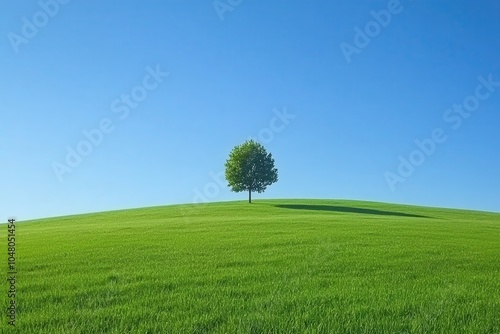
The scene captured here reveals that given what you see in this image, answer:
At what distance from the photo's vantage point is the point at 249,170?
3172 inches

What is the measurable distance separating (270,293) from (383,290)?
9.57 ft

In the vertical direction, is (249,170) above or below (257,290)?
above

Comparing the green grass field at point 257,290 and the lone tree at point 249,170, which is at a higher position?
the lone tree at point 249,170

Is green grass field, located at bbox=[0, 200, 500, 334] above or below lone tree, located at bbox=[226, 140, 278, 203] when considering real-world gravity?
below

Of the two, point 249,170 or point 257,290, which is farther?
point 249,170

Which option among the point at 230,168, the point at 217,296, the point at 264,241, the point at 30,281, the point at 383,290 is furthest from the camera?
the point at 230,168

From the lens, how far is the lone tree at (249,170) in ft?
264

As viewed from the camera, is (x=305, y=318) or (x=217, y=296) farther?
(x=217, y=296)

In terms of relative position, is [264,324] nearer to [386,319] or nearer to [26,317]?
[386,319]

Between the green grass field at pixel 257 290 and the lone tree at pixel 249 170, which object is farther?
the lone tree at pixel 249 170

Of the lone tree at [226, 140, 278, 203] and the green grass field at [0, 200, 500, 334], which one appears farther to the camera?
the lone tree at [226, 140, 278, 203]

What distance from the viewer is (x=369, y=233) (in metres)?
26.0

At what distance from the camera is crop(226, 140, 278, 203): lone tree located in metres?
80.4

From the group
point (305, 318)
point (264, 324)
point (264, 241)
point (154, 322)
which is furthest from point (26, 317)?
point (264, 241)
